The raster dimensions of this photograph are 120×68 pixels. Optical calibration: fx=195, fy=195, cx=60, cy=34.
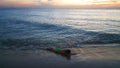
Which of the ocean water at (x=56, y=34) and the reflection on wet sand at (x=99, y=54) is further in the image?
the ocean water at (x=56, y=34)

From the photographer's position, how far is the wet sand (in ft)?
28.8

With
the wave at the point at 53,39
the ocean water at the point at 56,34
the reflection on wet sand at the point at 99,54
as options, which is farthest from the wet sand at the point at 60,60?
the wave at the point at 53,39

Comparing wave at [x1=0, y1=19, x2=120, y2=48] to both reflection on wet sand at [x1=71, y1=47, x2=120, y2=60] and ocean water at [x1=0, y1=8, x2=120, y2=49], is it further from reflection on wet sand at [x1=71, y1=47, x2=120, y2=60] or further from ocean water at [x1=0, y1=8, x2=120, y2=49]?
reflection on wet sand at [x1=71, y1=47, x2=120, y2=60]

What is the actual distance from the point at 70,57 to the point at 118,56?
8.45 ft

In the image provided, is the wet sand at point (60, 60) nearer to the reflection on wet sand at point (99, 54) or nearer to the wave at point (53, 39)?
the reflection on wet sand at point (99, 54)

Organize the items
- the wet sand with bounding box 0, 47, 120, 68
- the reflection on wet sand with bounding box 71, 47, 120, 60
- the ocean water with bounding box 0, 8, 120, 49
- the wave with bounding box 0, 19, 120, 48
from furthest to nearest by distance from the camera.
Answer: the ocean water with bounding box 0, 8, 120, 49, the wave with bounding box 0, 19, 120, 48, the reflection on wet sand with bounding box 71, 47, 120, 60, the wet sand with bounding box 0, 47, 120, 68

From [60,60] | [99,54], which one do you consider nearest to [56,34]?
[99,54]

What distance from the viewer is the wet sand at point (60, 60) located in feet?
28.8

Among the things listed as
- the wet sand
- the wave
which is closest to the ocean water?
the wave

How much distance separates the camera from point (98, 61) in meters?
9.41

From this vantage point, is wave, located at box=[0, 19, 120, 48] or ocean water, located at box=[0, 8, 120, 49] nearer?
wave, located at box=[0, 19, 120, 48]

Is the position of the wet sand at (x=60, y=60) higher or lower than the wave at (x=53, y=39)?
higher

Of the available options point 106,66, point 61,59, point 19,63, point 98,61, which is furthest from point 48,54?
point 106,66

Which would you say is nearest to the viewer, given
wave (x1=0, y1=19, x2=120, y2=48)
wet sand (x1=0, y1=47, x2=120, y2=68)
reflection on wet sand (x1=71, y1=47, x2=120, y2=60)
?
wet sand (x1=0, y1=47, x2=120, y2=68)
